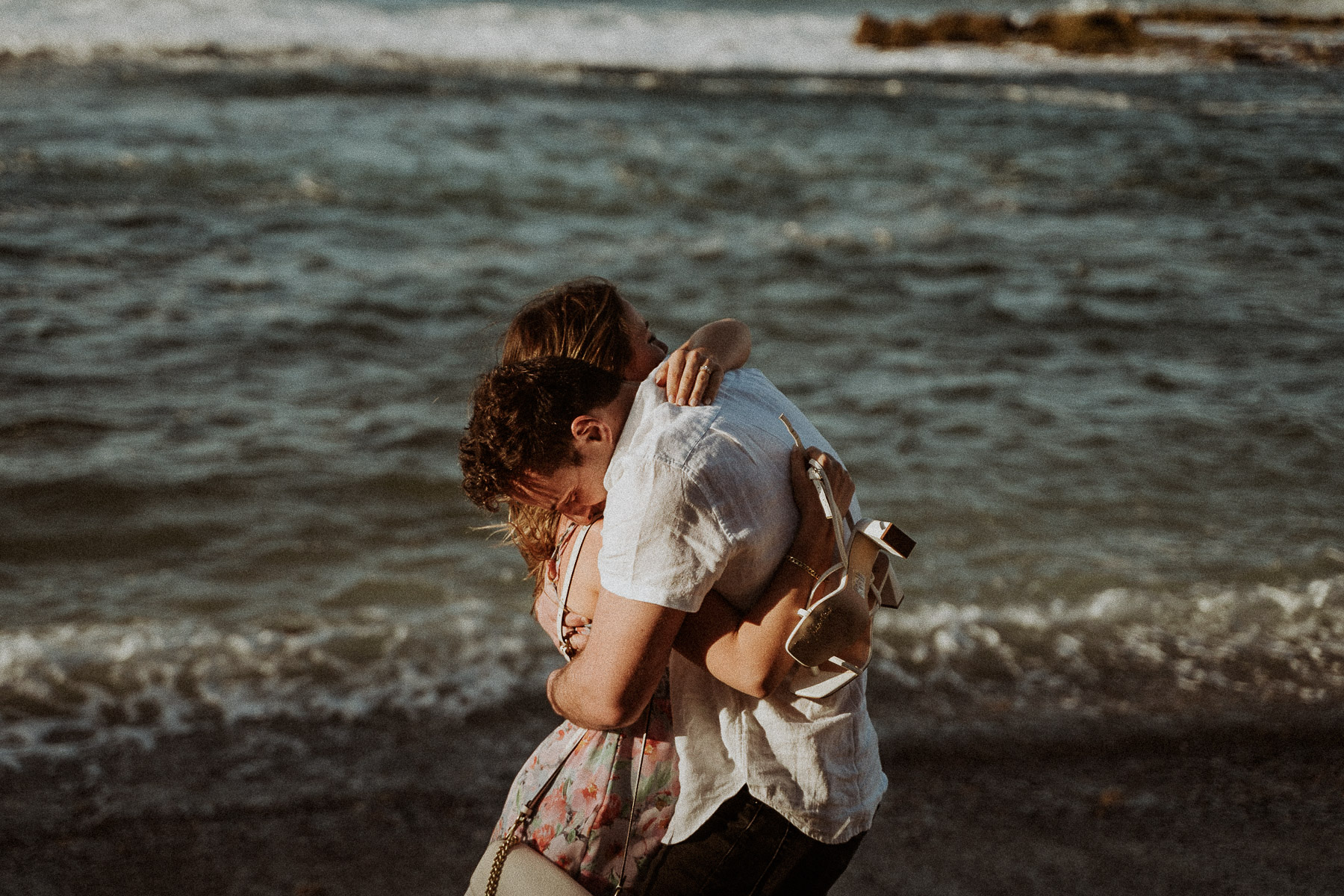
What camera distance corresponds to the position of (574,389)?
198 cm

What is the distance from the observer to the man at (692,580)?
1807mm

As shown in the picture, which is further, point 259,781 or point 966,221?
point 966,221

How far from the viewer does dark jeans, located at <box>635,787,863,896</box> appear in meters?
2.02

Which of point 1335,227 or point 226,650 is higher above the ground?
point 1335,227

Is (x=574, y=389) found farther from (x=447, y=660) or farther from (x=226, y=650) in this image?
(x=226, y=650)

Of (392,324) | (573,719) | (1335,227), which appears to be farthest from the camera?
(1335,227)

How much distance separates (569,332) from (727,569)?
1.77ft

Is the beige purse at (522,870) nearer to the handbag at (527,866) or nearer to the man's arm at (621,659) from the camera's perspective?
the handbag at (527,866)

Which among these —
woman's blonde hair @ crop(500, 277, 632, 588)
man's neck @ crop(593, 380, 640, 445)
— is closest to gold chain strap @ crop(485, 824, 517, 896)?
woman's blonde hair @ crop(500, 277, 632, 588)

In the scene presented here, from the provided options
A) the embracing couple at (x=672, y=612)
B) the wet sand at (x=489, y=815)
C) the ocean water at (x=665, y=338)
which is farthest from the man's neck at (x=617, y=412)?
the wet sand at (x=489, y=815)

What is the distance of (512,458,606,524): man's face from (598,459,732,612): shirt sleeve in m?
0.17

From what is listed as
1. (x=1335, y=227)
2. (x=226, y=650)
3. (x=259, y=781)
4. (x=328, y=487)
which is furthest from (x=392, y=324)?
(x=1335, y=227)

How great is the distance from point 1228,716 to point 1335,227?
8686 mm

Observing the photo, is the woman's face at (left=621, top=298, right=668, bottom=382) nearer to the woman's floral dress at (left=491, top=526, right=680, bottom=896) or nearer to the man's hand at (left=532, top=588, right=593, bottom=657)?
the woman's floral dress at (left=491, top=526, right=680, bottom=896)
